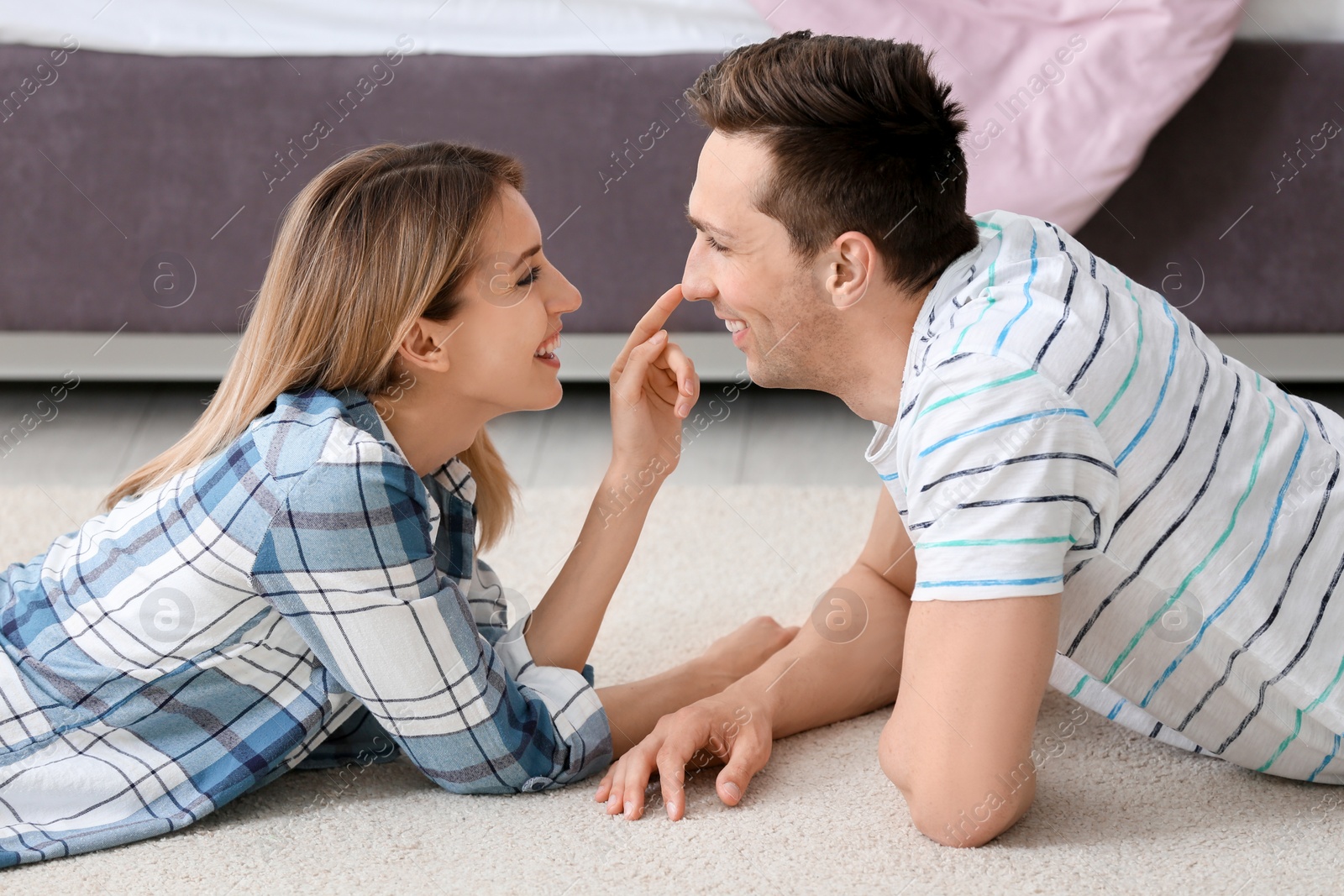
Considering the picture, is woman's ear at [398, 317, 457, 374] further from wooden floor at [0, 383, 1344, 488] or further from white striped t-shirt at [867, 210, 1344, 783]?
wooden floor at [0, 383, 1344, 488]

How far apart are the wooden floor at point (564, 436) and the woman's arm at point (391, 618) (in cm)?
80

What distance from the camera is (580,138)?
1.94 meters

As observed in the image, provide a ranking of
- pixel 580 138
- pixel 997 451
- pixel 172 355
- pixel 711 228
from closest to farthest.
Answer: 1. pixel 997 451
2. pixel 711 228
3. pixel 580 138
4. pixel 172 355

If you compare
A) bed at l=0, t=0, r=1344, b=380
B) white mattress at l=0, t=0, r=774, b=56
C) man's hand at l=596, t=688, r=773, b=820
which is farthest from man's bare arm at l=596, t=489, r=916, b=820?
white mattress at l=0, t=0, r=774, b=56

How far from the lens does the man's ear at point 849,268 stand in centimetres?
111

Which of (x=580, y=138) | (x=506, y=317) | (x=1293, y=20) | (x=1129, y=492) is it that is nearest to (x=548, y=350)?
(x=506, y=317)

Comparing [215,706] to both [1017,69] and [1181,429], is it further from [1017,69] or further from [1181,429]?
[1017,69]

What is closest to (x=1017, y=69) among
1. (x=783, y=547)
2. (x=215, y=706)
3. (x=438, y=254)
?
(x=783, y=547)

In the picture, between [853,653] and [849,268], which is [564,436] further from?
[849,268]

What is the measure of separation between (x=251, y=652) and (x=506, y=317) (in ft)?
1.18

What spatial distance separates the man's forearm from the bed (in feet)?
2.24

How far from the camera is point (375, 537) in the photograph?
1056 millimetres

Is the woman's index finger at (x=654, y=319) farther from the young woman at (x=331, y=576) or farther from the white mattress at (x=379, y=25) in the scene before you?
the white mattress at (x=379, y=25)

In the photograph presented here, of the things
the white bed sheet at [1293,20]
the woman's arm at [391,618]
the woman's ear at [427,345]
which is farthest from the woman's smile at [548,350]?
the white bed sheet at [1293,20]
